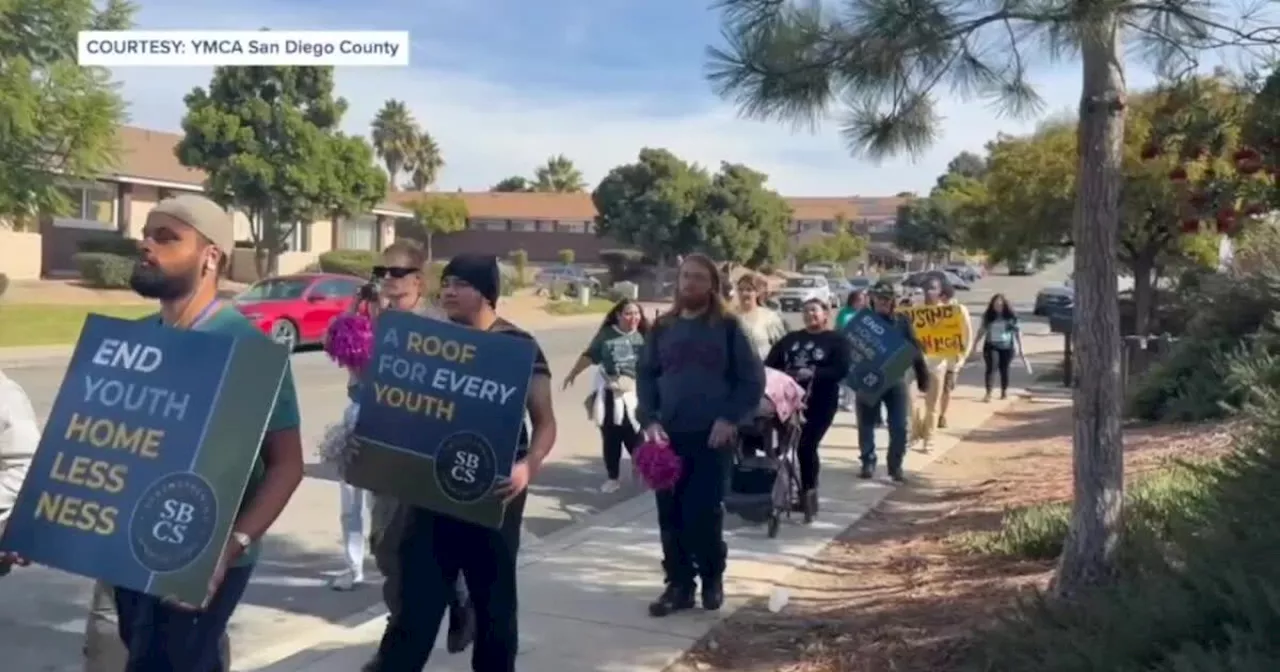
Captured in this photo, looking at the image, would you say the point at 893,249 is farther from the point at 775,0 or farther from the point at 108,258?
the point at 775,0

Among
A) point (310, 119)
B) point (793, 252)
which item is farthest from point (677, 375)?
point (793, 252)

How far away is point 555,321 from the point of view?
40031mm

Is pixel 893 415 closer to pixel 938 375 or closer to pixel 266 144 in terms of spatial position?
pixel 938 375

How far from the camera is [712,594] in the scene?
666 cm

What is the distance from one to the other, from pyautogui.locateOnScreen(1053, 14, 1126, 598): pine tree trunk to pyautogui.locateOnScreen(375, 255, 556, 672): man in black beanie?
249cm

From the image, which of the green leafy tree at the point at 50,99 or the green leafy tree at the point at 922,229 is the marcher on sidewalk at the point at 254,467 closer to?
the green leafy tree at the point at 50,99

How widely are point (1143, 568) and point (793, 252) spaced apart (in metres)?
80.3

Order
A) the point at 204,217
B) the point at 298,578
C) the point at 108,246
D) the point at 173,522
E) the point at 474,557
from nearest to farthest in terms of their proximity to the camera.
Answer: the point at 173,522 → the point at 204,217 → the point at 474,557 → the point at 298,578 → the point at 108,246

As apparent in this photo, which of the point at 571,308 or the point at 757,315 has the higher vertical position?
the point at 757,315

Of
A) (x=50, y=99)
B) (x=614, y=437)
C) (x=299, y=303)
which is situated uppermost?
(x=50, y=99)

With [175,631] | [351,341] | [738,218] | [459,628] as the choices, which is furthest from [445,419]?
[738,218]

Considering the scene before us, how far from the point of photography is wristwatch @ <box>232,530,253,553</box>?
3449 mm

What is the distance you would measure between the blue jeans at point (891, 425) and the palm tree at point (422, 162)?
8897 centimetres

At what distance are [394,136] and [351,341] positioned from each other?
94133mm
